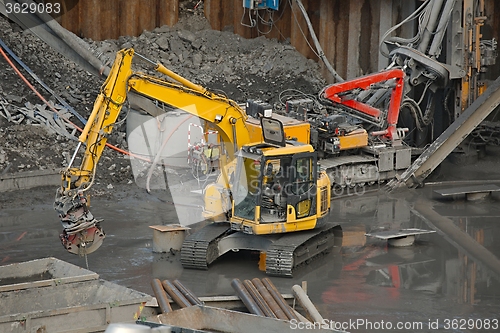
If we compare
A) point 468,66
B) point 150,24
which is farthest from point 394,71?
point 150,24

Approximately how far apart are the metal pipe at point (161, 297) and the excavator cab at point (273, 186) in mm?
2733

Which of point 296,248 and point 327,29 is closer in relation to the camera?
point 296,248

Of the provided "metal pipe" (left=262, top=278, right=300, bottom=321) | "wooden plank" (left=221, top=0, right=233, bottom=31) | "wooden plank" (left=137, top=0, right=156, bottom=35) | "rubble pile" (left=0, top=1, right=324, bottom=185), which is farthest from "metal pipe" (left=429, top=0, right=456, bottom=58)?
"metal pipe" (left=262, top=278, right=300, bottom=321)

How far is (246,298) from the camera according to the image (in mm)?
13492

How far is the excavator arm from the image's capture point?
48.0ft

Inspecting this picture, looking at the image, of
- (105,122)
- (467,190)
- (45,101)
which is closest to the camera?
(105,122)

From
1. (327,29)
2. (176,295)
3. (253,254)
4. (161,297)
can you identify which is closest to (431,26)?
(327,29)

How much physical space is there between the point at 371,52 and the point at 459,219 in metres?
8.05

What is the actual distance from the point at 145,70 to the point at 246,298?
12423 millimetres

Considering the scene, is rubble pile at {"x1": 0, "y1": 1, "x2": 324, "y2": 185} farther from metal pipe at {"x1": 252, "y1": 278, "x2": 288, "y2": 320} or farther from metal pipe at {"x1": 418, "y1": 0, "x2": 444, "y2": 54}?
metal pipe at {"x1": 252, "y1": 278, "x2": 288, "y2": 320}

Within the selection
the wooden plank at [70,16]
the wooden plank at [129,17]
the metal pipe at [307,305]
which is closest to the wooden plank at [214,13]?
the wooden plank at [129,17]

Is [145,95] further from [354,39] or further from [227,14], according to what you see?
[354,39]

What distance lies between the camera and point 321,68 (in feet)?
88.0

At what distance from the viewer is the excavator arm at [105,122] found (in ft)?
48.0
